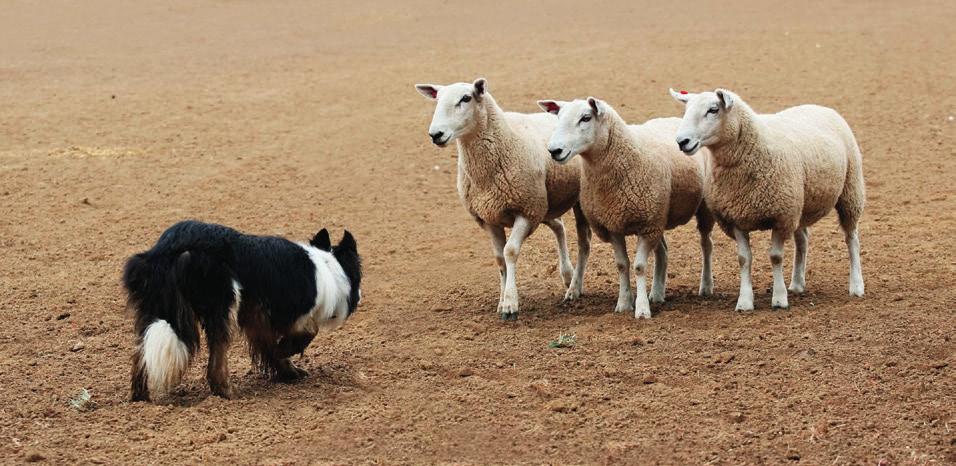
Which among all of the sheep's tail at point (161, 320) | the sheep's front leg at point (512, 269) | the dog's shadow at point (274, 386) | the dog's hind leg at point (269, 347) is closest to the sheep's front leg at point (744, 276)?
the sheep's front leg at point (512, 269)

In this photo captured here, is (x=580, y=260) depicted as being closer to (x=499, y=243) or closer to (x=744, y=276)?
(x=499, y=243)

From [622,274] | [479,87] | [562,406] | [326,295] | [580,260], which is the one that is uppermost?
[479,87]

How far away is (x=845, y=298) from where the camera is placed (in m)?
10.4

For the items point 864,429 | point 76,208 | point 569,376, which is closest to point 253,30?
point 76,208

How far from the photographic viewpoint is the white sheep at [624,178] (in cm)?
988

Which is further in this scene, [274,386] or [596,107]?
[596,107]

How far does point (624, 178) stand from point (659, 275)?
47.4 inches

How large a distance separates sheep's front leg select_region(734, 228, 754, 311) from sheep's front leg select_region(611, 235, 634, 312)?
36.8 inches

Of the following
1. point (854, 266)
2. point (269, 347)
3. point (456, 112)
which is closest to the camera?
point (269, 347)

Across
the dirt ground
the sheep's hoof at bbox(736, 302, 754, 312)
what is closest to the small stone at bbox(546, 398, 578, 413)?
the dirt ground

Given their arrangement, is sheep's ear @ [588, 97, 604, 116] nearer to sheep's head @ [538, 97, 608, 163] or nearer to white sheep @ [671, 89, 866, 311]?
sheep's head @ [538, 97, 608, 163]

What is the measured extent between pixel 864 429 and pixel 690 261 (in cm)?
579

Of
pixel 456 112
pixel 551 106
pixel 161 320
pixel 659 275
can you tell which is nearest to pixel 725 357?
pixel 659 275

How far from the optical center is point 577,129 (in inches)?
387
